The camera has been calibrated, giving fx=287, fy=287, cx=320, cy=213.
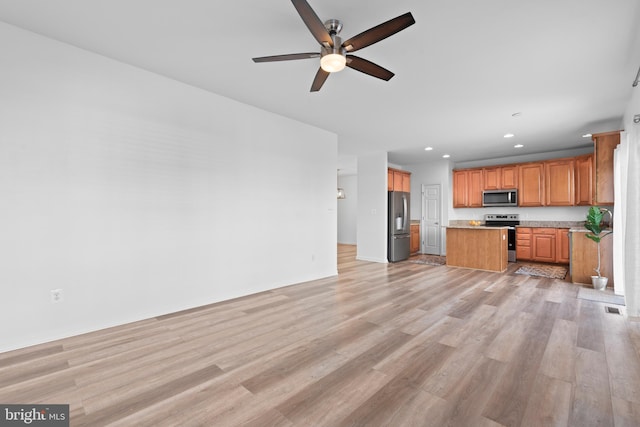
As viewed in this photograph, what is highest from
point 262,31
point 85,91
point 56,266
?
point 262,31

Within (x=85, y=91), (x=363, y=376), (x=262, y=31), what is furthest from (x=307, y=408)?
(x=85, y=91)

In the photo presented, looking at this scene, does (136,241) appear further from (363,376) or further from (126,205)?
(363,376)

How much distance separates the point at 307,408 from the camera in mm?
1704

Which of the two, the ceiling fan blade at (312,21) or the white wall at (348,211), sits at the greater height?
the ceiling fan blade at (312,21)

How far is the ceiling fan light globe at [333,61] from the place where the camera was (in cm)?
229

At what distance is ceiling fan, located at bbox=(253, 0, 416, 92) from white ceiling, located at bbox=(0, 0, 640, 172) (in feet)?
0.83

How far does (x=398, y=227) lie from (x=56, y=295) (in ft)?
20.7

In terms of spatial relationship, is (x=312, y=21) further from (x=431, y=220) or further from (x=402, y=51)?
(x=431, y=220)

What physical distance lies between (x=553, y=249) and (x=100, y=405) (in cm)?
831

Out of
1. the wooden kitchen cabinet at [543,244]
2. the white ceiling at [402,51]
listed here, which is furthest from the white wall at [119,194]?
the wooden kitchen cabinet at [543,244]

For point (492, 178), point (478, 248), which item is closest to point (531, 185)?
point (492, 178)

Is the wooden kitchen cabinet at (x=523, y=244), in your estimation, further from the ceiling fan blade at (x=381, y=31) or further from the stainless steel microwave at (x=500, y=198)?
the ceiling fan blade at (x=381, y=31)

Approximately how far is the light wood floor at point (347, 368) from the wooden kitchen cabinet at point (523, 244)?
12.1ft

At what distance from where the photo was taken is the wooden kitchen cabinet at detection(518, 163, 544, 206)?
687cm
